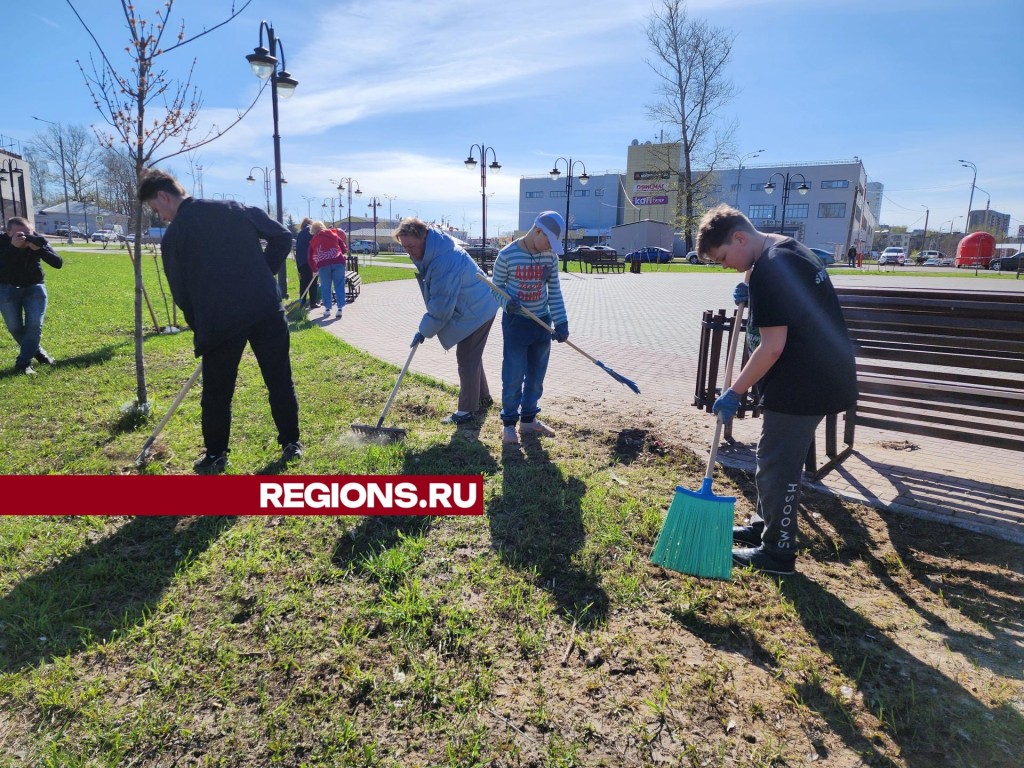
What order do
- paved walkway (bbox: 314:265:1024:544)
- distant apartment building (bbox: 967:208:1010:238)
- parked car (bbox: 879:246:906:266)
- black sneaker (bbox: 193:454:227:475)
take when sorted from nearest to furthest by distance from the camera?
paved walkway (bbox: 314:265:1024:544) < black sneaker (bbox: 193:454:227:475) < parked car (bbox: 879:246:906:266) < distant apartment building (bbox: 967:208:1010:238)

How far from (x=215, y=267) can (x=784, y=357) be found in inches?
128

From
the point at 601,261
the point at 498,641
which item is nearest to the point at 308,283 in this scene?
the point at 498,641

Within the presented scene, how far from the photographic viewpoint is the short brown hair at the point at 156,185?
3621mm

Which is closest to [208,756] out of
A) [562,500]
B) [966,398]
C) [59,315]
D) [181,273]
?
[562,500]

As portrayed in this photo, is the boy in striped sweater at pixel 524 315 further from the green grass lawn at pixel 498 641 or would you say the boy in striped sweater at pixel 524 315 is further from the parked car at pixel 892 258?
the parked car at pixel 892 258

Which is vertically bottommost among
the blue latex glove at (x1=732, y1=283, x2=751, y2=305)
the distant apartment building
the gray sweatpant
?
the gray sweatpant

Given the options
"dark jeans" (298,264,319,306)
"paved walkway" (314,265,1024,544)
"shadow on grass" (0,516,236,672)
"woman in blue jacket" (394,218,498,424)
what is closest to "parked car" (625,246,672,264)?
"paved walkway" (314,265,1024,544)

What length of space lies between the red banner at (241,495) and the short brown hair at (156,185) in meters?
1.77

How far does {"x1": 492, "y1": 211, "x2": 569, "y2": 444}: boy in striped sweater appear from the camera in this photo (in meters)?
4.48

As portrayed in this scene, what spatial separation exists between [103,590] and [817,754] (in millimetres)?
2954

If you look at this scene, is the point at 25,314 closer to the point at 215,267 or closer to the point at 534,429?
the point at 215,267

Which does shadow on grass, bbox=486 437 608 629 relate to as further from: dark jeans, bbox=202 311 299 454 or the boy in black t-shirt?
dark jeans, bbox=202 311 299 454

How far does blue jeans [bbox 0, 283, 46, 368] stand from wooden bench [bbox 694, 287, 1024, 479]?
24.6 ft

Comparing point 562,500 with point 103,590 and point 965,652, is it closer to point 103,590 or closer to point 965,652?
point 965,652
